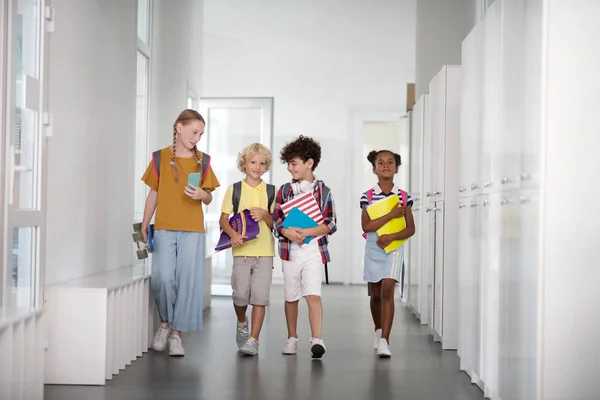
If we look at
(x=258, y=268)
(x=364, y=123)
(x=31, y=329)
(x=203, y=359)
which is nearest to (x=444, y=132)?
(x=258, y=268)

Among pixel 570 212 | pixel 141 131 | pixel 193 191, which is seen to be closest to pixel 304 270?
pixel 193 191

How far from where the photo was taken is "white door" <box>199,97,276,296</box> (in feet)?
32.6

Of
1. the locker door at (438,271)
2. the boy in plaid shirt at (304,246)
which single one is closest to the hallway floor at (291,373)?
the locker door at (438,271)

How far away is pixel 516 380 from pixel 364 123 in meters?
7.41

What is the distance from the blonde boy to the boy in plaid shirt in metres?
0.09

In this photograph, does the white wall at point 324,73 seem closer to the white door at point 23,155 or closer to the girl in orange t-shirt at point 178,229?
the girl in orange t-shirt at point 178,229

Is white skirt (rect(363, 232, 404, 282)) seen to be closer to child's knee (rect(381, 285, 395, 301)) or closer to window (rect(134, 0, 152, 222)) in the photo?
child's knee (rect(381, 285, 395, 301))

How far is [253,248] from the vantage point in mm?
4445

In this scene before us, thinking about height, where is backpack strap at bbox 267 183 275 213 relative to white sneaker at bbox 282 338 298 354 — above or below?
above

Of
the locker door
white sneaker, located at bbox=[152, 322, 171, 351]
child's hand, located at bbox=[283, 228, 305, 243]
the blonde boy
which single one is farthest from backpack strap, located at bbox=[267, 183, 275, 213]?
→ the locker door

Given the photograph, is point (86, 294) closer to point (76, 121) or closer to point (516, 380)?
point (76, 121)

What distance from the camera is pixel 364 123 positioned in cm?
1011

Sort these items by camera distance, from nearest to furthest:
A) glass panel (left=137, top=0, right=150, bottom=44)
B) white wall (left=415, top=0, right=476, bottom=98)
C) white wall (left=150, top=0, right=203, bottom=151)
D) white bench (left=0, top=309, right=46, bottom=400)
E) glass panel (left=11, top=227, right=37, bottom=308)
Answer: white bench (left=0, top=309, right=46, bottom=400), glass panel (left=11, top=227, right=37, bottom=308), glass panel (left=137, top=0, right=150, bottom=44), white wall (left=150, top=0, right=203, bottom=151), white wall (left=415, top=0, right=476, bottom=98)

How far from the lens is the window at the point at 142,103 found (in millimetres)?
6055
